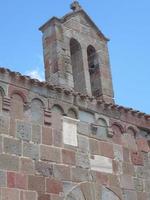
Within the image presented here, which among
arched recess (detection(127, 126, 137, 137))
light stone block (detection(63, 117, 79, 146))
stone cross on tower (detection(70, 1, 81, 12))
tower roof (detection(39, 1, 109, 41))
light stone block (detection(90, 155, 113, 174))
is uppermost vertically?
stone cross on tower (detection(70, 1, 81, 12))

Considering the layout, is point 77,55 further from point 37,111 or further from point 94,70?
point 37,111

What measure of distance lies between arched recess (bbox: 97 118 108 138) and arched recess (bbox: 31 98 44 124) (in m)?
1.19

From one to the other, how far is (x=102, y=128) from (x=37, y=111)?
4.51 feet

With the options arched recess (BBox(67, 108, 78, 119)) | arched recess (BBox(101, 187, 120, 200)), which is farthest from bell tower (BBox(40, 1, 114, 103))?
arched recess (BBox(101, 187, 120, 200))

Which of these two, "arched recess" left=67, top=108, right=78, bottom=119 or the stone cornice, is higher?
the stone cornice

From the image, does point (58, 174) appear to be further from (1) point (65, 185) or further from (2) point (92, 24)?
(2) point (92, 24)

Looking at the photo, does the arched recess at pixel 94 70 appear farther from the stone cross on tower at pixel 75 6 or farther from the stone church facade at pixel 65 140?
the stone cross on tower at pixel 75 6

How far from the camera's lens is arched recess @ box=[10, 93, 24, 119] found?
696 centimetres

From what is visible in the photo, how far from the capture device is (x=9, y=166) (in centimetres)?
653

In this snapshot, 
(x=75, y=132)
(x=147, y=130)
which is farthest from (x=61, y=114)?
(x=147, y=130)

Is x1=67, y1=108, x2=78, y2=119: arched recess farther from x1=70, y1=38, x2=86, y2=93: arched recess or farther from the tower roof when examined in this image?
the tower roof

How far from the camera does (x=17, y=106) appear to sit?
705 centimetres

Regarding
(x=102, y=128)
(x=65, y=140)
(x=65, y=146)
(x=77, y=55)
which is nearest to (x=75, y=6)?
(x=77, y=55)

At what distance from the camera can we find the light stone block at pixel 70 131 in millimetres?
7479
